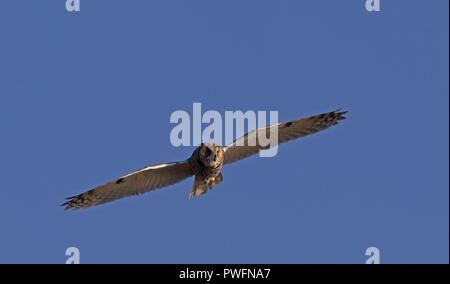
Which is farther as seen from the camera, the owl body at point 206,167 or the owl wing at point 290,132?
the owl wing at point 290,132

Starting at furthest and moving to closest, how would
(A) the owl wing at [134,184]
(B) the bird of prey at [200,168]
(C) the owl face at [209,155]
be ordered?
1. (A) the owl wing at [134,184]
2. (B) the bird of prey at [200,168]
3. (C) the owl face at [209,155]

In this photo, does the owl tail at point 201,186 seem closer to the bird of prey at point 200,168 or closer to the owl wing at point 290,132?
the bird of prey at point 200,168

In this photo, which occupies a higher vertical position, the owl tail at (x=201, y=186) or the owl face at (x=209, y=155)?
the owl face at (x=209, y=155)

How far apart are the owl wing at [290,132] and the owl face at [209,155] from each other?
20.2 inches

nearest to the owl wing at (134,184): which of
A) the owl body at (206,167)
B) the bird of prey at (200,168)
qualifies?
the bird of prey at (200,168)

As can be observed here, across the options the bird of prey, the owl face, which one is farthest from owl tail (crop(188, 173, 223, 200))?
the owl face

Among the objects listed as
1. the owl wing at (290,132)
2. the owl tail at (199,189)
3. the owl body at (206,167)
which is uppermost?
the owl wing at (290,132)

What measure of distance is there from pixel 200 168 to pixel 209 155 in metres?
0.42

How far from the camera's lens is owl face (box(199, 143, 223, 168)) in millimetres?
15195

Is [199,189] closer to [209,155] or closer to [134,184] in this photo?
[209,155]

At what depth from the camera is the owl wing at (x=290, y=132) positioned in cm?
1580
